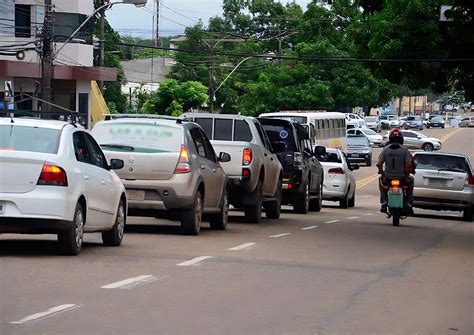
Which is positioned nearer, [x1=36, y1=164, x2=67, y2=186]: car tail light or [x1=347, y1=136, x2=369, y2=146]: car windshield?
[x1=36, y1=164, x2=67, y2=186]: car tail light

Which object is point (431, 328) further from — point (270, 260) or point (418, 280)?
point (270, 260)

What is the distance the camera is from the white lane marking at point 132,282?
37.4ft

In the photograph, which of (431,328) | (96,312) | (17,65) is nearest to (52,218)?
(96,312)

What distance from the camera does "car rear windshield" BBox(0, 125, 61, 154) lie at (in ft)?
44.7

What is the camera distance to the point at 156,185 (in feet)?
57.6

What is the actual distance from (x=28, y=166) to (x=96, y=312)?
12.9 feet

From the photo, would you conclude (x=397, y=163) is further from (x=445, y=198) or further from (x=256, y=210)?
(x=445, y=198)

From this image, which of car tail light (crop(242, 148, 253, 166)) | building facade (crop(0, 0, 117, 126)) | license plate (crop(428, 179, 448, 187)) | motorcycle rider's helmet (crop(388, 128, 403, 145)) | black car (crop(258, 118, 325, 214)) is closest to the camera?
car tail light (crop(242, 148, 253, 166))

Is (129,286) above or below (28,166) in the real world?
below

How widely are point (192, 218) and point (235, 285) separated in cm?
592

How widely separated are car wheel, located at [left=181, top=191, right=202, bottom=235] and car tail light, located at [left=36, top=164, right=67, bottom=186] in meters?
4.49

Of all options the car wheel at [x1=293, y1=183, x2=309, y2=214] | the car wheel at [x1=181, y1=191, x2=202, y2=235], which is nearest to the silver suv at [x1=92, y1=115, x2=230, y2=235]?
the car wheel at [x1=181, y1=191, x2=202, y2=235]

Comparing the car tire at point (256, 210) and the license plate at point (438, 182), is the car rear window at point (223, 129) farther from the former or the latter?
the license plate at point (438, 182)

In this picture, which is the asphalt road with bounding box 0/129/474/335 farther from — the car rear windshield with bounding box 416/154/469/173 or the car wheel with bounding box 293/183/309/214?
the car rear windshield with bounding box 416/154/469/173
